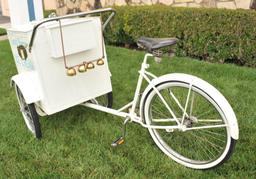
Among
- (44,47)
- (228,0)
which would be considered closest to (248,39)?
(228,0)

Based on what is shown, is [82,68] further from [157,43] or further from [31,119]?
[31,119]

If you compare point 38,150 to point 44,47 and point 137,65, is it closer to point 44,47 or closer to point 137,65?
point 44,47

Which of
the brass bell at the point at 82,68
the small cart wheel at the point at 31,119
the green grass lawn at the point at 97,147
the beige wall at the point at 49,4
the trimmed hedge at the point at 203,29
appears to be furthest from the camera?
the beige wall at the point at 49,4

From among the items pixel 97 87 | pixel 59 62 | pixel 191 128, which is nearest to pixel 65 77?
pixel 59 62

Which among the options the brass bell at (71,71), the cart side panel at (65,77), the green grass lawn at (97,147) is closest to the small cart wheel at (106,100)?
the green grass lawn at (97,147)

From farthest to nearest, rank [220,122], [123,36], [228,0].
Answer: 1. [123,36]
2. [228,0]
3. [220,122]

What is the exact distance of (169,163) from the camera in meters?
2.53

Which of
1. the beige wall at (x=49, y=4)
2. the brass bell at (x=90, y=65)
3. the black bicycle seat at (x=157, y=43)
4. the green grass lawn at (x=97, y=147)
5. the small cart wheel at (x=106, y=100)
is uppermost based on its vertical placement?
the black bicycle seat at (x=157, y=43)

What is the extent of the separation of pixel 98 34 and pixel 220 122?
1236mm

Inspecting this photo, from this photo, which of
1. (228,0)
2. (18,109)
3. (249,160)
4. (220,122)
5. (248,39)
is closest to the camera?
(220,122)

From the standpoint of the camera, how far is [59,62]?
2646mm

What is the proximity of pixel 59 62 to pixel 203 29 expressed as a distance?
2855 mm

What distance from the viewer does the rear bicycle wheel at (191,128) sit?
2312mm

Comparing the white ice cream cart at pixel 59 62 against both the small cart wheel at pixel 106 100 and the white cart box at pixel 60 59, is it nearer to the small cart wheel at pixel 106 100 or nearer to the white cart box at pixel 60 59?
the white cart box at pixel 60 59
